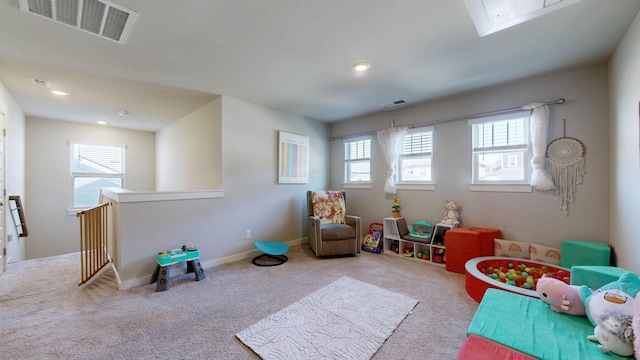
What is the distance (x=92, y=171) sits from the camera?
5.08 m

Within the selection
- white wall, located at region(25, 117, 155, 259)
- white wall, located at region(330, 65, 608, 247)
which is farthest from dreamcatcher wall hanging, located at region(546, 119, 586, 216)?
white wall, located at region(25, 117, 155, 259)

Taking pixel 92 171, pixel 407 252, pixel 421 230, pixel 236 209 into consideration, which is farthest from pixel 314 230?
pixel 92 171

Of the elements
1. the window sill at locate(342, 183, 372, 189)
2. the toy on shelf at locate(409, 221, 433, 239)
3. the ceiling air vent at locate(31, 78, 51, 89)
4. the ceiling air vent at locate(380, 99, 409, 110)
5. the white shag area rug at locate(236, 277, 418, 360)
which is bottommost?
the white shag area rug at locate(236, 277, 418, 360)

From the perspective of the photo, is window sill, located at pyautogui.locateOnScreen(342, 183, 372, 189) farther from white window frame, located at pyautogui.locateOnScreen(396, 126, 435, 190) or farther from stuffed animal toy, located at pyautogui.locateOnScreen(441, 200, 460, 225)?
stuffed animal toy, located at pyautogui.locateOnScreen(441, 200, 460, 225)

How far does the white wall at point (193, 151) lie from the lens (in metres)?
3.61

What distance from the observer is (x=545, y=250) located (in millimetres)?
2812

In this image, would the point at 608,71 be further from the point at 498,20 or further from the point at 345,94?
the point at 345,94

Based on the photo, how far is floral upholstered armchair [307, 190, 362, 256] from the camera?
12.0ft

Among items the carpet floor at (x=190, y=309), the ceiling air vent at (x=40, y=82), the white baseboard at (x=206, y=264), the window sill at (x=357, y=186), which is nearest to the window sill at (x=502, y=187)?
the carpet floor at (x=190, y=309)

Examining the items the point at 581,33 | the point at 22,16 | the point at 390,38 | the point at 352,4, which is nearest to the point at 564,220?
the point at 581,33

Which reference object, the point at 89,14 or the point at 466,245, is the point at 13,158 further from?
the point at 466,245

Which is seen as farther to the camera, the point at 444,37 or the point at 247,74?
the point at 247,74

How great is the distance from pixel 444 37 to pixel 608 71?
1988 mm

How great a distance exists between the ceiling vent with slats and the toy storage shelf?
150 inches
